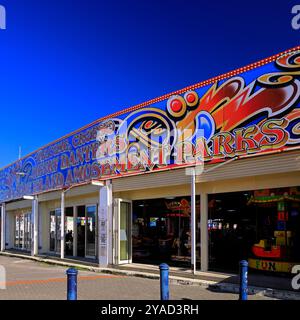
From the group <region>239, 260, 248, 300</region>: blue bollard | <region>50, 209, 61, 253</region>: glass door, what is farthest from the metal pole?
<region>239, 260, 248, 300</region>: blue bollard

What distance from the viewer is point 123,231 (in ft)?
56.6

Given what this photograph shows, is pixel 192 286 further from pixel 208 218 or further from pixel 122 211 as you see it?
pixel 122 211

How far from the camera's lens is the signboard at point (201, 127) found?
11609mm

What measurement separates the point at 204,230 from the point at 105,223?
4.64 m

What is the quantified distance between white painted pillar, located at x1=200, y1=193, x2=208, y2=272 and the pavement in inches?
54.9

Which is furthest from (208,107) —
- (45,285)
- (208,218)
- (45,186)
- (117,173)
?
(45,186)

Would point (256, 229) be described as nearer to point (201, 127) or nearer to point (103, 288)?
point (201, 127)

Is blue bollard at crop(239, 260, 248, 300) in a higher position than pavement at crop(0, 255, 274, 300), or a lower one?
higher

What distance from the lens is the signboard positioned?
1161cm

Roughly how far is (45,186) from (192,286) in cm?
1423

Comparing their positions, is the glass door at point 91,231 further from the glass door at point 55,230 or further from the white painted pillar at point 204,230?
the white painted pillar at point 204,230

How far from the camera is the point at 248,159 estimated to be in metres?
12.1

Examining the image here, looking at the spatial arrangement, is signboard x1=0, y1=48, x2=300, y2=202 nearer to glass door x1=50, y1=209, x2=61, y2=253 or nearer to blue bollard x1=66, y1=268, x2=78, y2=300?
glass door x1=50, y1=209, x2=61, y2=253

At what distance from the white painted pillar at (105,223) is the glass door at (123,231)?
1.12 ft
